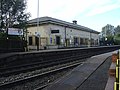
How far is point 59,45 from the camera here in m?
51.5

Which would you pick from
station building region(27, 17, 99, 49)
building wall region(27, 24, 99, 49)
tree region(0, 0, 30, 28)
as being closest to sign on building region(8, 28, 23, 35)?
tree region(0, 0, 30, 28)

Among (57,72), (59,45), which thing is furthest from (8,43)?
→ (59,45)

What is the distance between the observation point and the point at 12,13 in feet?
109

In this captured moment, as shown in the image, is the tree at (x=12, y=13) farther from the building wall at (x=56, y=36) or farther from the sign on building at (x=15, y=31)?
the building wall at (x=56, y=36)

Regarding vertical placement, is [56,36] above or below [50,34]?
below

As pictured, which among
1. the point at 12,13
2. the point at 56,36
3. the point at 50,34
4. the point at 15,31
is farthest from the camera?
the point at 56,36

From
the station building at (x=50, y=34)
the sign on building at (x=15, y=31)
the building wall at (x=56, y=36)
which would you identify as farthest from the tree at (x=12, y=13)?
the building wall at (x=56, y=36)

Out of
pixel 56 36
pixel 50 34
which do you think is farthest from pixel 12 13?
pixel 56 36

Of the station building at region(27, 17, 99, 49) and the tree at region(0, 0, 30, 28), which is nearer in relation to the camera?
the tree at region(0, 0, 30, 28)

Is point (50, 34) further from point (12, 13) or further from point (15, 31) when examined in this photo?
point (15, 31)

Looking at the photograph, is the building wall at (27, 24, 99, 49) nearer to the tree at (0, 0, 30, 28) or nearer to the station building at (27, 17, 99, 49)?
the station building at (27, 17, 99, 49)

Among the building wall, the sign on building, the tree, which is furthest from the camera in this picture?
the building wall

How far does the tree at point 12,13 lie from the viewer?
106 ft

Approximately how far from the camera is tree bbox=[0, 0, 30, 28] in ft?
106
